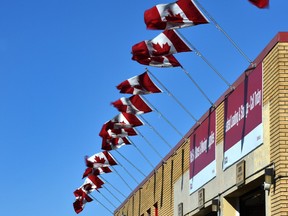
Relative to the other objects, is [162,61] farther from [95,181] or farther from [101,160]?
[95,181]

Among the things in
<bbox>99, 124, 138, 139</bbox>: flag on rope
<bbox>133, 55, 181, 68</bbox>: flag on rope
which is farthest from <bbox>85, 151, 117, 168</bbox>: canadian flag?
<bbox>133, 55, 181, 68</bbox>: flag on rope

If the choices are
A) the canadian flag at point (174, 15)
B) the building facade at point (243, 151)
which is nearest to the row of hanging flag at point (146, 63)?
the canadian flag at point (174, 15)

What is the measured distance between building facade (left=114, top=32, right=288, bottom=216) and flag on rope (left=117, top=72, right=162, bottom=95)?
182 centimetres

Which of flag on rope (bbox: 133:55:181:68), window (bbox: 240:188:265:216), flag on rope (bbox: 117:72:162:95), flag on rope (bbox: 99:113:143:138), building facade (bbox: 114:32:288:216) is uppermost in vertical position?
flag on rope (bbox: 99:113:143:138)

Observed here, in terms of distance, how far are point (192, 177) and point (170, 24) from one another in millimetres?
5801

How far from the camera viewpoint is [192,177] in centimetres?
2320

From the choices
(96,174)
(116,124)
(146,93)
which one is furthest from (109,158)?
(146,93)

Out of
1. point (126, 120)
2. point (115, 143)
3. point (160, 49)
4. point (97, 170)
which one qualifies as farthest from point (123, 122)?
point (97, 170)

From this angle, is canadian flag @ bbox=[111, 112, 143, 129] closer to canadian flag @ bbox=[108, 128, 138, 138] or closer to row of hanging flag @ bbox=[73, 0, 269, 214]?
row of hanging flag @ bbox=[73, 0, 269, 214]

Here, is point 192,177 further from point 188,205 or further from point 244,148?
point 244,148

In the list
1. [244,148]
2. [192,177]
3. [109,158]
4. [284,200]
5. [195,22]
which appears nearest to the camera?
[284,200]

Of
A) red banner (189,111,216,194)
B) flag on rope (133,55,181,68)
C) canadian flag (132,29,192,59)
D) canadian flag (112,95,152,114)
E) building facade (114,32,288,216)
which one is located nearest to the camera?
building facade (114,32,288,216)

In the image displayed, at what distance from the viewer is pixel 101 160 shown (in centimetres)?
3494

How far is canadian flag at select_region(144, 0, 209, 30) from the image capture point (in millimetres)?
18719
